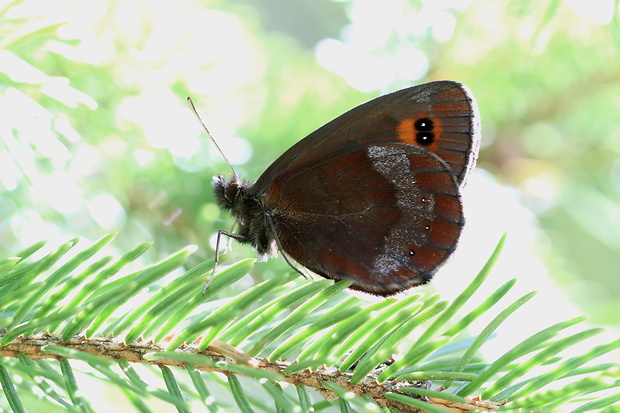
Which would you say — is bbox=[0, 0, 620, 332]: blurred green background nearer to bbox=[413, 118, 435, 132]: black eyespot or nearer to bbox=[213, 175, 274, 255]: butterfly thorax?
bbox=[213, 175, 274, 255]: butterfly thorax

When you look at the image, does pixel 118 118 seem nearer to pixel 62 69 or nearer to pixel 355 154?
pixel 62 69

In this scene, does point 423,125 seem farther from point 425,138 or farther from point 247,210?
point 247,210

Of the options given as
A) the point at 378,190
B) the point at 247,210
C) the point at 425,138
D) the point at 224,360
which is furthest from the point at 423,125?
the point at 224,360

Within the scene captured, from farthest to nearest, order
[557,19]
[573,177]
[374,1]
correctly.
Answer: [573,177], [374,1], [557,19]

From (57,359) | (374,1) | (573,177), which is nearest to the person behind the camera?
(57,359)

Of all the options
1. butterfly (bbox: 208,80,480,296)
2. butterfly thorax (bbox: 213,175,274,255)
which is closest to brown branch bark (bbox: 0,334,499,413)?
butterfly (bbox: 208,80,480,296)

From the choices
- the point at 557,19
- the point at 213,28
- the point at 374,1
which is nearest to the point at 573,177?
the point at 557,19

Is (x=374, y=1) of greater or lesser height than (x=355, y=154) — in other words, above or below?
above
